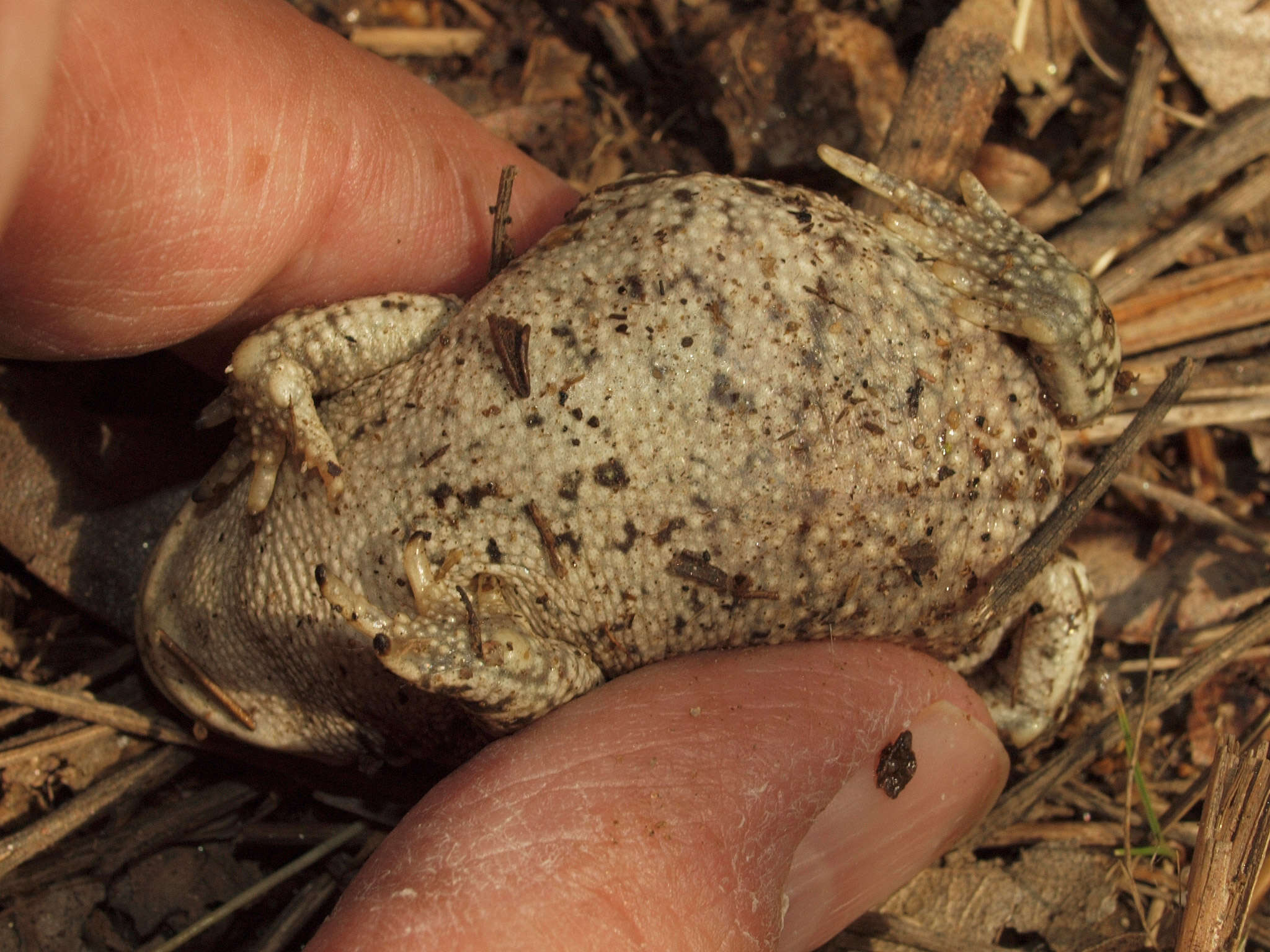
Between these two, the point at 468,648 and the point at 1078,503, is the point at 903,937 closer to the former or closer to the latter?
the point at 1078,503

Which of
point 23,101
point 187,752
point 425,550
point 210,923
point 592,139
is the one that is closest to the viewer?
point 23,101

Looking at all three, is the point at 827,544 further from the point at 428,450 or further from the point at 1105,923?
the point at 1105,923

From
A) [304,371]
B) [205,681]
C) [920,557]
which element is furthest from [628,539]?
[205,681]

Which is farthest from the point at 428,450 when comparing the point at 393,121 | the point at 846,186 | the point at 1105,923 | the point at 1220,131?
the point at 1220,131

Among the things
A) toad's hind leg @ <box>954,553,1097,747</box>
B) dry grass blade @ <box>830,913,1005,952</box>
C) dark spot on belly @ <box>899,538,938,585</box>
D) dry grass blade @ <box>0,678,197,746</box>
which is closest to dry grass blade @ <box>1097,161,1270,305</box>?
toad's hind leg @ <box>954,553,1097,747</box>

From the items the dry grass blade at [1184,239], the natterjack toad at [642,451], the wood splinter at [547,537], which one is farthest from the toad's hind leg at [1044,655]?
the wood splinter at [547,537]

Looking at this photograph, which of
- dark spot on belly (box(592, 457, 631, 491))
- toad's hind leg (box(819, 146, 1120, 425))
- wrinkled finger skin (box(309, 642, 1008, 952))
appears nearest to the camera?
wrinkled finger skin (box(309, 642, 1008, 952))

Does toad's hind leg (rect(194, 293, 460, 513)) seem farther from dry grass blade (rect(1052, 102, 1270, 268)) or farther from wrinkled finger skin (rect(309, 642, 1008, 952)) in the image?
dry grass blade (rect(1052, 102, 1270, 268))
